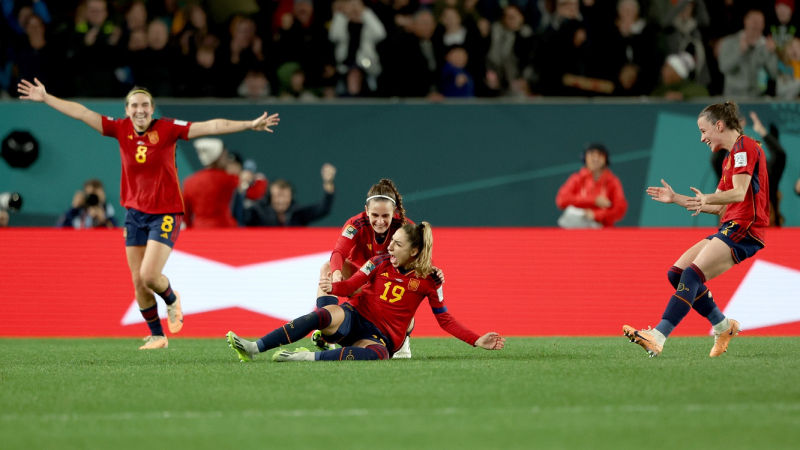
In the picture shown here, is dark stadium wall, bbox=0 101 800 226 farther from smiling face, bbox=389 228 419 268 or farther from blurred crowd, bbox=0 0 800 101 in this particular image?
smiling face, bbox=389 228 419 268

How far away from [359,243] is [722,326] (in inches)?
116

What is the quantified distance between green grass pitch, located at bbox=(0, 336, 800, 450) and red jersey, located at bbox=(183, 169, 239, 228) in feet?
15.8

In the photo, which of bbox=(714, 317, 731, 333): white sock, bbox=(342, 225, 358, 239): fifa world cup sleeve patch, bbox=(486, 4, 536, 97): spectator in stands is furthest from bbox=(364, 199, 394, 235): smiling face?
bbox=(486, 4, 536, 97): spectator in stands

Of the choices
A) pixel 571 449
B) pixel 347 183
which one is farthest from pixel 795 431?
pixel 347 183

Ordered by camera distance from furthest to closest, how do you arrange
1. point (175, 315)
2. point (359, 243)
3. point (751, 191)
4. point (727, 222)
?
point (175, 315)
point (359, 243)
point (727, 222)
point (751, 191)

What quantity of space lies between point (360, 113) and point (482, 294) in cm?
385

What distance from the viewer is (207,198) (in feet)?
40.3

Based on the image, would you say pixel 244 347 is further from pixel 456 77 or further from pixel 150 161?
pixel 456 77

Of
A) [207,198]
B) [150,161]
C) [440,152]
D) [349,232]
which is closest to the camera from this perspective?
[349,232]

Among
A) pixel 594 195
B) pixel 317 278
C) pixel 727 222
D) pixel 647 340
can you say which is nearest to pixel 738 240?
pixel 727 222

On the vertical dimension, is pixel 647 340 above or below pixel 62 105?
below

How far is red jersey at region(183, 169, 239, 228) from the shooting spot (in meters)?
12.3

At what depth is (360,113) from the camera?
1336 cm

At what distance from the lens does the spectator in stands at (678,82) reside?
13578 mm
